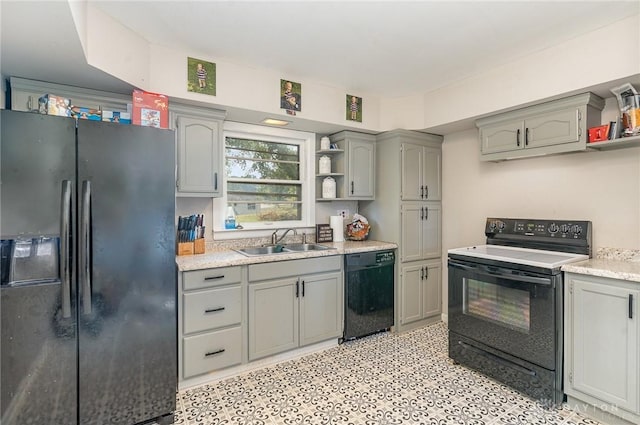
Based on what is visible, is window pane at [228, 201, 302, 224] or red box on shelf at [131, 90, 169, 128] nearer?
red box on shelf at [131, 90, 169, 128]

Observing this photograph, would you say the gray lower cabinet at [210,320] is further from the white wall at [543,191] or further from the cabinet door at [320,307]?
the white wall at [543,191]

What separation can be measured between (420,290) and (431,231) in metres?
0.68

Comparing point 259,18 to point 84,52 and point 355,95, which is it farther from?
point 355,95

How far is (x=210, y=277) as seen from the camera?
2.40 metres

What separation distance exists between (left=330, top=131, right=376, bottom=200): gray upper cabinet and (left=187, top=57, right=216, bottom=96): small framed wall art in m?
1.46

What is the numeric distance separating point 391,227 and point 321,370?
162 centimetres

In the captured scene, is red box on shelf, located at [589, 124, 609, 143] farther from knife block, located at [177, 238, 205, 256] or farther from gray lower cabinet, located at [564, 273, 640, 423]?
knife block, located at [177, 238, 205, 256]

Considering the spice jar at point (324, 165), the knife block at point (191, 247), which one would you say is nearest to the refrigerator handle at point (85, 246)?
the knife block at point (191, 247)

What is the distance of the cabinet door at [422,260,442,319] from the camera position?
11.8 feet

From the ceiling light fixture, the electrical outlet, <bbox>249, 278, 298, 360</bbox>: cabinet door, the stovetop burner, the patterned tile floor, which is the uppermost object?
the ceiling light fixture

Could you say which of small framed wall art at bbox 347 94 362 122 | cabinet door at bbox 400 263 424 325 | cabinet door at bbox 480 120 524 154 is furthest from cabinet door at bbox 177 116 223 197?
cabinet door at bbox 480 120 524 154

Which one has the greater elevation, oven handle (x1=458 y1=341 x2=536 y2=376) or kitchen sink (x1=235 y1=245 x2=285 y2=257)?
kitchen sink (x1=235 y1=245 x2=285 y2=257)

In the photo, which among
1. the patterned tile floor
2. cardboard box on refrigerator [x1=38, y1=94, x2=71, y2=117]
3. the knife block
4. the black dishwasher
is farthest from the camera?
the black dishwasher

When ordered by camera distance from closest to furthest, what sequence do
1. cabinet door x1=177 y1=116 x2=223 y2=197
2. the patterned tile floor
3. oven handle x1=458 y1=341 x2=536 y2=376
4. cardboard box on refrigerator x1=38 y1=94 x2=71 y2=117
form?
1. cardboard box on refrigerator x1=38 y1=94 x2=71 y2=117
2. the patterned tile floor
3. oven handle x1=458 y1=341 x2=536 y2=376
4. cabinet door x1=177 y1=116 x2=223 y2=197
